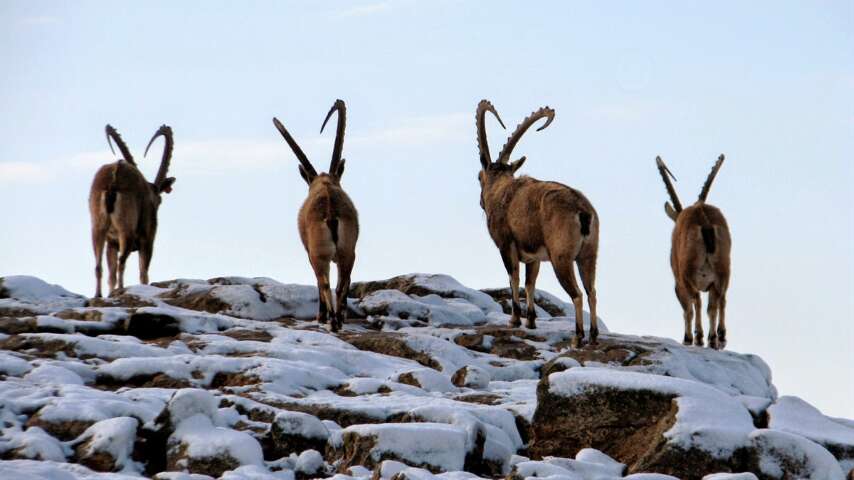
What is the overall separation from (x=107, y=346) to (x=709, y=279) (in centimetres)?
898

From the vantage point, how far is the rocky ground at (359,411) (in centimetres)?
1028

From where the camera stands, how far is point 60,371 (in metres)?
12.8

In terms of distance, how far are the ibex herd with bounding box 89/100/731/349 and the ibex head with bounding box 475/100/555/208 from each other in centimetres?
2

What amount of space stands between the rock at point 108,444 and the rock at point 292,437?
119 centimetres

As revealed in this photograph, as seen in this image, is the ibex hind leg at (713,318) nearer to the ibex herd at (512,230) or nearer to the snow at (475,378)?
the ibex herd at (512,230)

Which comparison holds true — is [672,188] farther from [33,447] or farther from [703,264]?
[33,447]

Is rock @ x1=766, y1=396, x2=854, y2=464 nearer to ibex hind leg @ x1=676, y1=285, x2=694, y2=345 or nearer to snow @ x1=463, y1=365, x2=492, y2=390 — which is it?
snow @ x1=463, y1=365, x2=492, y2=390

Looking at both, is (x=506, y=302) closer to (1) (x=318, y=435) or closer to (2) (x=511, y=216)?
(2) (x=511, y=216)

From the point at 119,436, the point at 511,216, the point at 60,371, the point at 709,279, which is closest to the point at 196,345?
the point at 60,371

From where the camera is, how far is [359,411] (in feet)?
38.2

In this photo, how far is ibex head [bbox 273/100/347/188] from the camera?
65.1ft

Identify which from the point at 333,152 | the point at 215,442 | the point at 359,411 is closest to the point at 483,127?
the point at 333,152

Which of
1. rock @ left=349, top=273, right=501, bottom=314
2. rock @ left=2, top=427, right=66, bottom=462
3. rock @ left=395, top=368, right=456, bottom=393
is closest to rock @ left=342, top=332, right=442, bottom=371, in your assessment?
rock @ left=395, top=368, right=456, bottom=393

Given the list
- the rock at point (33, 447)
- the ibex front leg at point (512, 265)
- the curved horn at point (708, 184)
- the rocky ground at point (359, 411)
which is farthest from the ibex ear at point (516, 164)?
the rock at point (33, 447)
